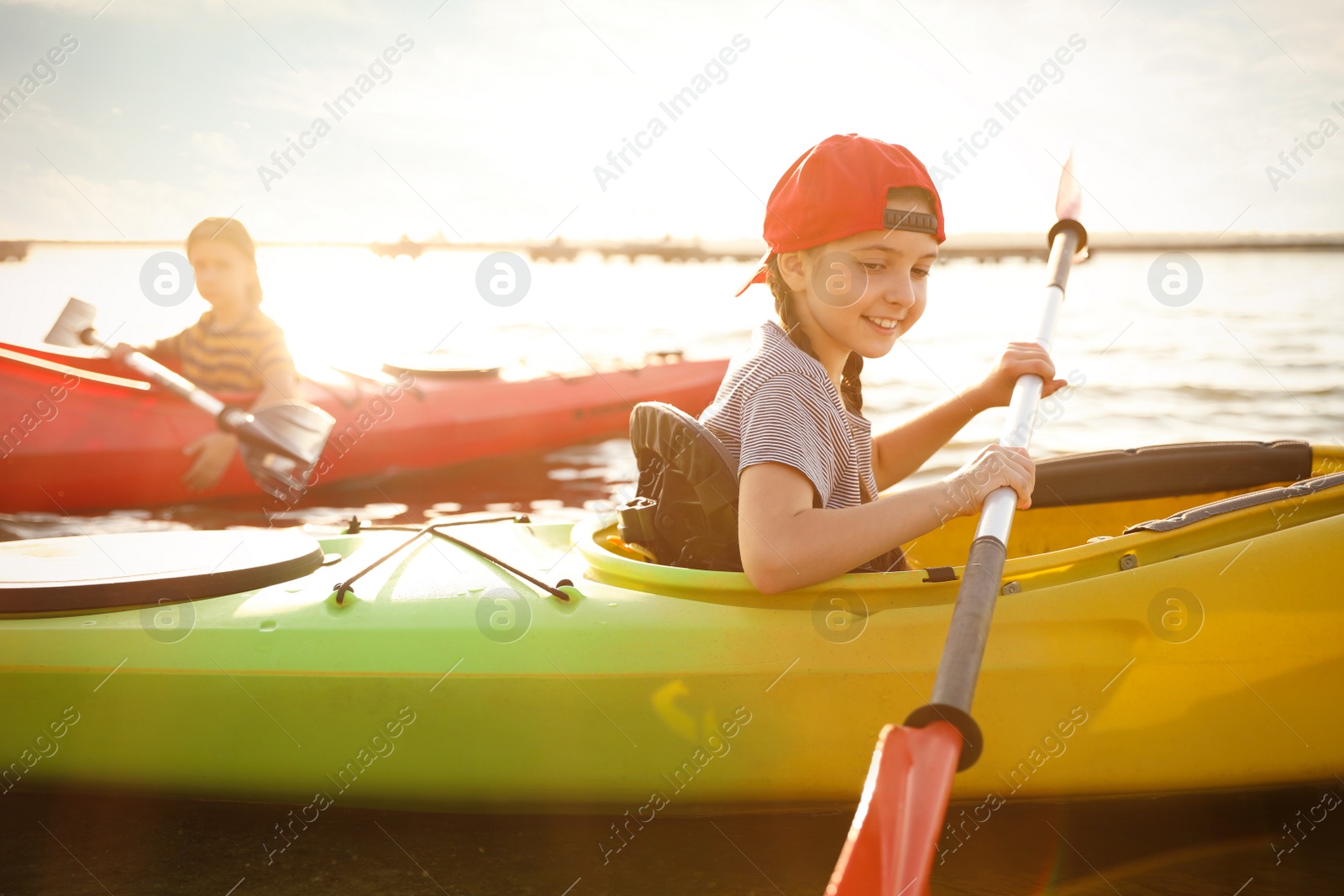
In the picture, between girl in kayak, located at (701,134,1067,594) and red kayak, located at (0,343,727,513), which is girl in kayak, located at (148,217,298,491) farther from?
girl in kayak, located at (701,134,1067,594)

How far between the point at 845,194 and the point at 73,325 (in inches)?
165

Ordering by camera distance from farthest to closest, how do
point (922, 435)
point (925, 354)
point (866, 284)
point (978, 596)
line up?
point (925, 354)
point (922, 435)
point (866, 284)
point (978, 596)

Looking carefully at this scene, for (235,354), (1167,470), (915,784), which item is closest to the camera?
(915,784)

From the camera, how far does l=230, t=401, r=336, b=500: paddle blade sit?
437cm

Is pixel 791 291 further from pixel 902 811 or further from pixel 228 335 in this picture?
pixel 228 335

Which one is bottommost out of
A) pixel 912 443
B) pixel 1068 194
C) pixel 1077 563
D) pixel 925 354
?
pixel 1077 563

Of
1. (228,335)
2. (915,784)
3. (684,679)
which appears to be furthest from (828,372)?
(228,335)

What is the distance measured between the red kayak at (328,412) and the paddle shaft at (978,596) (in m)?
3.75

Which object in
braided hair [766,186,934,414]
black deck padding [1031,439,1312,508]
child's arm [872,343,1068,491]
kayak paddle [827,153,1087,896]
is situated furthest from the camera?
black deck padding [1031,439,1312,508]

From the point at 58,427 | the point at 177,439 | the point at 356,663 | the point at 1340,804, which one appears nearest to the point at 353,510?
the point at 177,439

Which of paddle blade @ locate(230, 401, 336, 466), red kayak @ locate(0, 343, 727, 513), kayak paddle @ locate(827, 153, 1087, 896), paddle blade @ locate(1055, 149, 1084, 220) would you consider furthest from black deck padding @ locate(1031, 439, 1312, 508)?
red kayak @ locate(0, 343, 727, 513)

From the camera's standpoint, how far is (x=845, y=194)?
1544mm

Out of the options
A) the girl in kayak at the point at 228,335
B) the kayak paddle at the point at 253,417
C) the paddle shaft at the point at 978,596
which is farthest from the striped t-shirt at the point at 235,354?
the paddle shaft at the point at 978,596

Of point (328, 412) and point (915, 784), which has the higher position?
point (328, 412)
